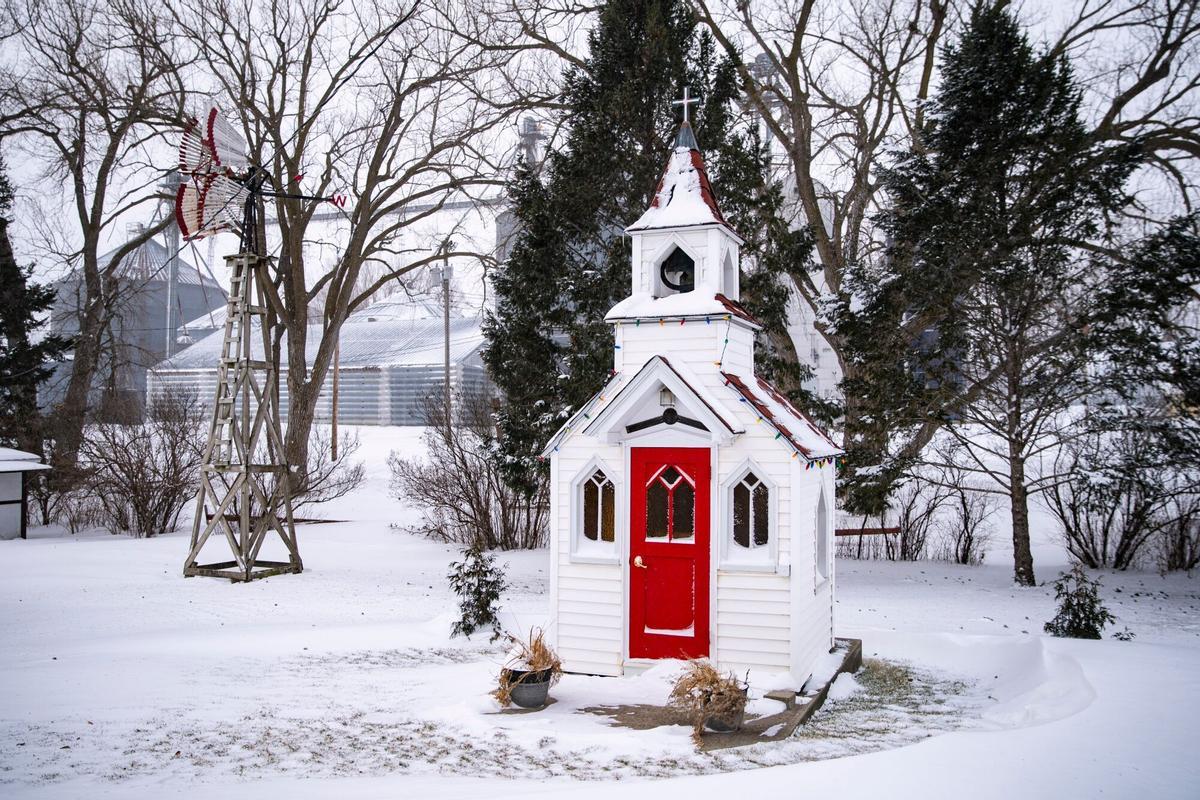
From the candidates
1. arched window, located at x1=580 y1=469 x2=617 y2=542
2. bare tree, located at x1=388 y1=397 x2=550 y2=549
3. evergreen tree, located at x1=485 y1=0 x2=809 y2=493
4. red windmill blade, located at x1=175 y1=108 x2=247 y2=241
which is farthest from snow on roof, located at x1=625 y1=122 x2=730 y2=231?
bare tree, located at x1=388 y1=397 x2=550 y2=549


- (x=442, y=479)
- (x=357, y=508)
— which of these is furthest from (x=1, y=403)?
(x=442, y=479)

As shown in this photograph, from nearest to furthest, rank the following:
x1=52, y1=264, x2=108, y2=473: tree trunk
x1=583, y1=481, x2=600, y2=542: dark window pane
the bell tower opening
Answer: x1=583, y1=481, x2=600, y2=542: dark window pane → the bell tower opening → x1=52, y1=264, x2=108, y2=473: tree trunk

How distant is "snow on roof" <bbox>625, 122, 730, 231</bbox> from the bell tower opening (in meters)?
0.37

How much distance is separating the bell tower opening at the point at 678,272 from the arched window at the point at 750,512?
222 centimetres

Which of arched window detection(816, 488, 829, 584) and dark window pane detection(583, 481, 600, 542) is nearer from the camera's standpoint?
dark window pane detection(583, 481, 600, 542)

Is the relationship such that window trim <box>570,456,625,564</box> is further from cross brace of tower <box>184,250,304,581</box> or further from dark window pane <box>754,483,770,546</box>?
cross brace of tower <box>184,250,304,581</box>

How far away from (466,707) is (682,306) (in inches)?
169

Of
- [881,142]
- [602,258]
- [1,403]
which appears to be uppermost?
[881,142]

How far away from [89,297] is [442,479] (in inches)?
528

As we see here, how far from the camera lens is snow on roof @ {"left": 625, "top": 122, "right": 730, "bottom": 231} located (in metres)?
8.81

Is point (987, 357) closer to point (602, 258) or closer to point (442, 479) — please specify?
point (602, 258)

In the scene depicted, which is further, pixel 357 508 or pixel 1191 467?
pixel 357 508

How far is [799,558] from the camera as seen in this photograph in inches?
316

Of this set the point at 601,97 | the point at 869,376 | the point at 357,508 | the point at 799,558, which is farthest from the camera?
the point at 357,508
